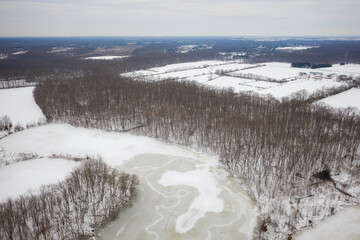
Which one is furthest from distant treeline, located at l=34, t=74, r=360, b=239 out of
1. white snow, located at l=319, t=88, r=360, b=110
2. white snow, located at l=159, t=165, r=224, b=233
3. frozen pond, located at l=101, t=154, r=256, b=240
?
white snow, located at l=319, t=88, r=360, b=110

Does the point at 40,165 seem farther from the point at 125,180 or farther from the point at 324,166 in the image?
the point at 324,166

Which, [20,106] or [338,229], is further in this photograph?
[20,106]

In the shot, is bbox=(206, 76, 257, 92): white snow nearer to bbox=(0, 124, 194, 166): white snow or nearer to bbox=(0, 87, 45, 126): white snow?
bbox=(0, 124, 194, 166): white snow

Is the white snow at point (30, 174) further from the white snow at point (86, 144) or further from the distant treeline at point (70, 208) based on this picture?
the white snow at point (86, 144)

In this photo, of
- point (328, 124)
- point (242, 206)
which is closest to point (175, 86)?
point (328, 124)

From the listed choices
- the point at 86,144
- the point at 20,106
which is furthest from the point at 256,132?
the point at 20,106

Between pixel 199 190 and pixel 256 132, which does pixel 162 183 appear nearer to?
pixel 199 190
